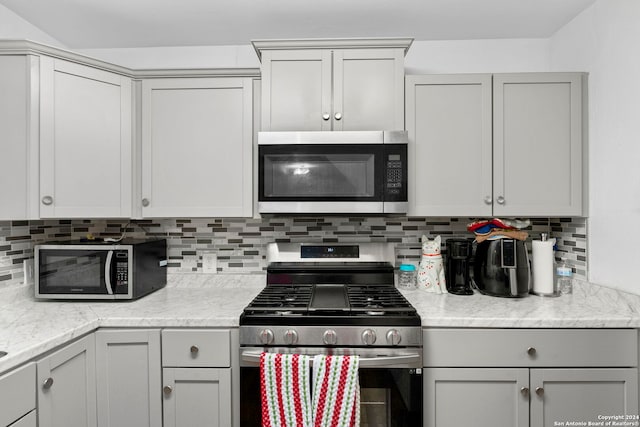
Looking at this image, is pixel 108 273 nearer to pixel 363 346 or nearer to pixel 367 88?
pixel 363 346

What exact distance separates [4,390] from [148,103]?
4.52ft

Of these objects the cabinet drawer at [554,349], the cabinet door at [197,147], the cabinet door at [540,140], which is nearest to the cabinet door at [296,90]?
the cabinet door at [197,147]

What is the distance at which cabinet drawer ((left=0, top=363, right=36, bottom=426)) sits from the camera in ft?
3.60

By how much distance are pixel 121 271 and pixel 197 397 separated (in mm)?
737

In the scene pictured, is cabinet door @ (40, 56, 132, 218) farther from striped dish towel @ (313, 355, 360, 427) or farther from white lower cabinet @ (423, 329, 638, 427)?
white lower cabinet @ (423, 329, 638, 427)

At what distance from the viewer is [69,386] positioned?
1374 millimetres

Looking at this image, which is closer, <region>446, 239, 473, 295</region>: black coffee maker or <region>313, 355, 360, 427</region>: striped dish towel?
<region>313, 355, 360, 427</region>: striped dish towel

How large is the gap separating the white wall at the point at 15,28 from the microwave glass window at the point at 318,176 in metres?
1.44

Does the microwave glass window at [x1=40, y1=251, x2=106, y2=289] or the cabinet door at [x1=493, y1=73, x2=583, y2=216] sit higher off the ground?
the cabinet door at [x1=493, y1=73, x2=583, y2=216]

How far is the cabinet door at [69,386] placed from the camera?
1.26 meters

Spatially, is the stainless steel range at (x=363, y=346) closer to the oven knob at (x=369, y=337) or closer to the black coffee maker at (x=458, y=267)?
the oven knob at (x=369, y=337)

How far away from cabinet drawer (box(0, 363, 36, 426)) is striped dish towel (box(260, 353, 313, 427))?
768 mm

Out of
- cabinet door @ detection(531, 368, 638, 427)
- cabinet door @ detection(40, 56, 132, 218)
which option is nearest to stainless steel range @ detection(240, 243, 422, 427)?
cabinet door @ detection(531, 368, 638, 427)

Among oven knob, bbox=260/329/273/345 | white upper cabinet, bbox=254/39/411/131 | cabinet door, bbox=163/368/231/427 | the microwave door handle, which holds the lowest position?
cabinet door, bbox=163/368/231/427
